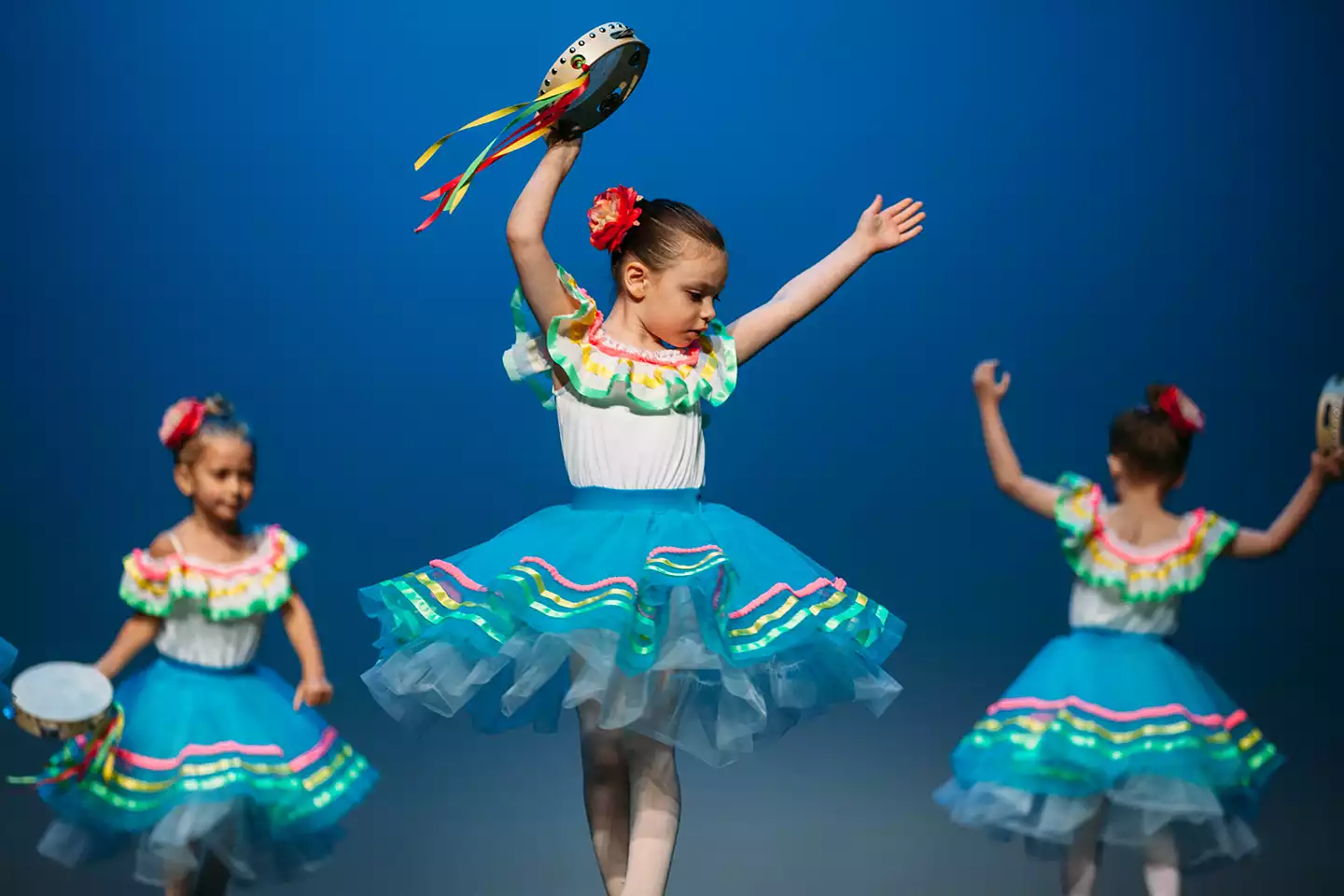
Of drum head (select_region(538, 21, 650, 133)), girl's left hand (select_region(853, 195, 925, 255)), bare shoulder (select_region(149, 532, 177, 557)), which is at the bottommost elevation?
bare shoulder (select_region(149, 532, 177, 557))

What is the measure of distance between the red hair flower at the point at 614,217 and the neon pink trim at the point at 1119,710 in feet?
3.30

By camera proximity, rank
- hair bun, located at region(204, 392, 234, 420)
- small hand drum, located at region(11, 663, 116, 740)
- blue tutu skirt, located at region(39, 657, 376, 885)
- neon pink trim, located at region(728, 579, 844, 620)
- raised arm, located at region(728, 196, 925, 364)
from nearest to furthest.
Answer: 1. small hand drum, located at region(11, 663, 116, 740)
2. blue tutu skirt, located at region(39, 657, 376, 885)
3. hair bun, located at region(204, 392, 234, 420)
4. neon pink trim, located at region(728, 579, 844, 620)
5. raised arm, located at region(728, 196, 925, 364)

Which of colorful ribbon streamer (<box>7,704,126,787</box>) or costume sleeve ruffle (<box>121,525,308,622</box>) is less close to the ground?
costume sleeve ruffle (<box>121,525,308,622</box>)

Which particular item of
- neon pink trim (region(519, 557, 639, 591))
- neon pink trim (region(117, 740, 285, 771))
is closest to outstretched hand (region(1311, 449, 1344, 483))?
neon pink trim (region(519, 557, 639, 591))

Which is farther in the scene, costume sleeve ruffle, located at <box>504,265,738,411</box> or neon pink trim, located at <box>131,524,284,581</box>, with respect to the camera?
costume sleeve ruffle, located at <box>504,265,738,411</box>

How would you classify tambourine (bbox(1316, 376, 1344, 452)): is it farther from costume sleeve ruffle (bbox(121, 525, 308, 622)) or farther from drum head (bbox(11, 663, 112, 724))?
drum head (bbox(11, 663, 112, 724))

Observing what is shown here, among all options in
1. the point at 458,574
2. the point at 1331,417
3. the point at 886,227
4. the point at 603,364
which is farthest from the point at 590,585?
the point at 1331,417

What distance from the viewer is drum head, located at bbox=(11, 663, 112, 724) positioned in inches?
92.9

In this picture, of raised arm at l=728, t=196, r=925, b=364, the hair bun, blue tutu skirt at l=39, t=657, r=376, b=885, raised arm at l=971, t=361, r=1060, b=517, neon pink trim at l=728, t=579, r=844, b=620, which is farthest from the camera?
raised arm at l=728, t=196, r=925, b=364

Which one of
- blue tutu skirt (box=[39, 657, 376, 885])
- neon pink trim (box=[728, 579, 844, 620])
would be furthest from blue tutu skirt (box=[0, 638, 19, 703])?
neon pink trim (box=[728, 579, 844, 620])

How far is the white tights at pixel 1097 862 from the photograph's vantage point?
8.89 ft

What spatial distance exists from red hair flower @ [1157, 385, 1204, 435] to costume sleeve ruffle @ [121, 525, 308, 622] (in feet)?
4.47

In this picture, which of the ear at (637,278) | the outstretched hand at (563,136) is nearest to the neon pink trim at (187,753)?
the ear at (637,278)

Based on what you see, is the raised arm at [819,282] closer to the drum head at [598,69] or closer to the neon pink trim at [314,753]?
the drum head at [598,69]
